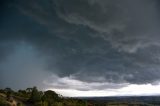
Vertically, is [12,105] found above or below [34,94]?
below

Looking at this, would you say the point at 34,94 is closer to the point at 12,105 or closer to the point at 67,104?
the point at 67,104

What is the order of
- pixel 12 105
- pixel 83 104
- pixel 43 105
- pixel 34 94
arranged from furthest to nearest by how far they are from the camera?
pixel 83 104
pixel 34 94
pixel 43 105
pixel 12 105

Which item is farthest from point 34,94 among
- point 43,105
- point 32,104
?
point 43,105

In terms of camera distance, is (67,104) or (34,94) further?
(67,104)

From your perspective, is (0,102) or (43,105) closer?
(0,102)

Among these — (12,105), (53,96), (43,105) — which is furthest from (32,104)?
(53,96)

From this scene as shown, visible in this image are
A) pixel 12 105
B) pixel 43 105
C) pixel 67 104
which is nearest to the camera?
pixel 12 105

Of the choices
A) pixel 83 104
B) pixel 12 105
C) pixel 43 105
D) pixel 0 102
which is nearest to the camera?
pixel 0 102

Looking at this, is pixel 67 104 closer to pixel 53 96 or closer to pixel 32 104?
pixel 53 96

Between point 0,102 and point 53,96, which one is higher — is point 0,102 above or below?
below
